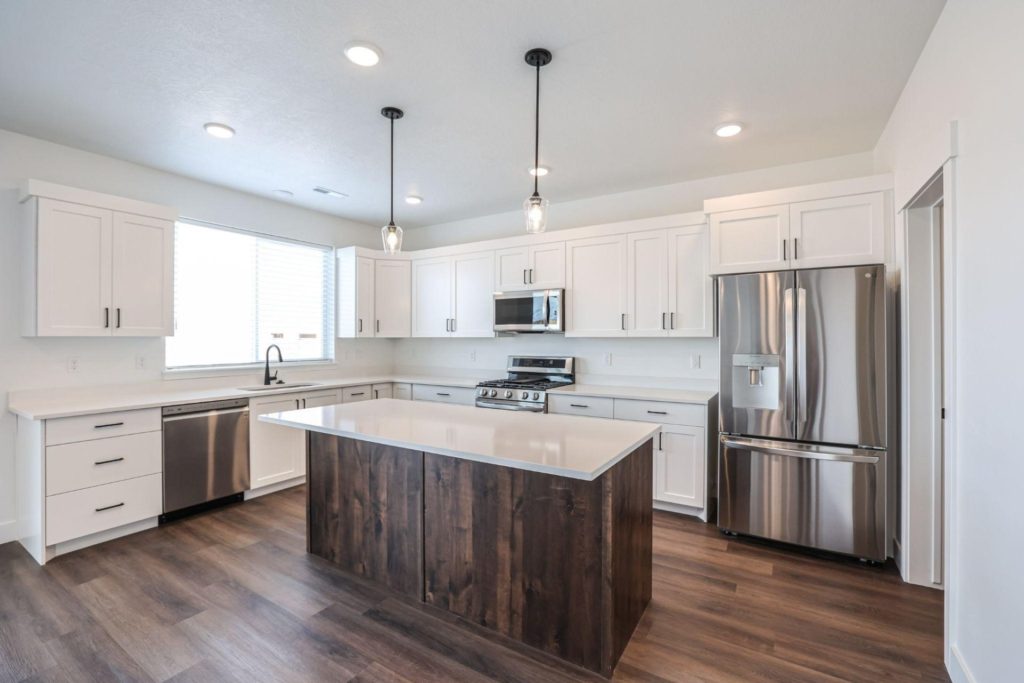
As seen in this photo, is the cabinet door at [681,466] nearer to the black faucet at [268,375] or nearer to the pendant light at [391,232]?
the pendant light at [391,232]

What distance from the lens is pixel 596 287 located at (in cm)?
412

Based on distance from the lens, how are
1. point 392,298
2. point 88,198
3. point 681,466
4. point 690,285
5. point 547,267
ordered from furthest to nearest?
point 392,298, point 547,267, point 690,285, point 681,466, point 88,198

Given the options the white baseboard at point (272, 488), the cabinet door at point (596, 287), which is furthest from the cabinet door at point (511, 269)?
the white baseboard at point (272, 488)

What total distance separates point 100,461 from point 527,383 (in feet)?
10.3

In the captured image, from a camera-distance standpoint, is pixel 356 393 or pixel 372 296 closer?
pixel 356 393

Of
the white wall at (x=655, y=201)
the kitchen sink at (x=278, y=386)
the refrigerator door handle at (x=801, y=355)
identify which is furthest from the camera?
the kitchen sink at (x=278, y=386)

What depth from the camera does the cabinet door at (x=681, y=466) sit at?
339 cm

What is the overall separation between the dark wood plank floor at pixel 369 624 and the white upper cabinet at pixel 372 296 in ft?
8.56

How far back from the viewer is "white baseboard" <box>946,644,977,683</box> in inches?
65.3

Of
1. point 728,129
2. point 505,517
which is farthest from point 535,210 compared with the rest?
point 728,129

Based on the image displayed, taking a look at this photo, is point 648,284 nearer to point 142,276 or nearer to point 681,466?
point 681,466

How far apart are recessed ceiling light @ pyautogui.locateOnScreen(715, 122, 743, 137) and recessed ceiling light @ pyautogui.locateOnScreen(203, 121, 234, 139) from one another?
3.18 meters

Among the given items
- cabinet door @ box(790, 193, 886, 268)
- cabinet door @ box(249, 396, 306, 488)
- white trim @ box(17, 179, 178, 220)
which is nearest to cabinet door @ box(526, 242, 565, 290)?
cabinet door @ box(790, 193, 886, 268)

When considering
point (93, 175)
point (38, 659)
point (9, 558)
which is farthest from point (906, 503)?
point (93, 175)
